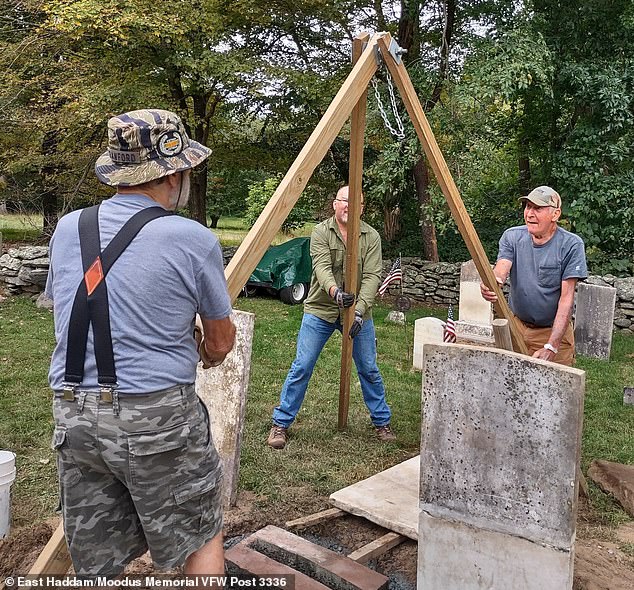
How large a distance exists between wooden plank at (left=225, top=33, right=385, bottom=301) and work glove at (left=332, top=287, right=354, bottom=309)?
4.55 feet

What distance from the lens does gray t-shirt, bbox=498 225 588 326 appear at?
14.0 ft

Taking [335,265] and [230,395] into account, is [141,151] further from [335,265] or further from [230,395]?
[335,265]

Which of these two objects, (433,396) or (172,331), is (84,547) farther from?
(433,396)

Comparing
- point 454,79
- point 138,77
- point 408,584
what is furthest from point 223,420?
point 138,77

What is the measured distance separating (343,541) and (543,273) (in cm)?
215

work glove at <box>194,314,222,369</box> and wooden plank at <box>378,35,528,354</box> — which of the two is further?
wooden plank at <box>378,35,528,354</box>

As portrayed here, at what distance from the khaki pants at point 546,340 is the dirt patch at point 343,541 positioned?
1002 mm

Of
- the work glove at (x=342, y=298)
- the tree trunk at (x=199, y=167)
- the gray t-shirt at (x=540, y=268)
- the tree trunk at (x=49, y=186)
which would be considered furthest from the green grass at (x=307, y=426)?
the tree trunk at (x=199, y=167)

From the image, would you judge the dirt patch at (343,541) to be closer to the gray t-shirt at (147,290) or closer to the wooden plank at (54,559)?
the wooden plank at (54,559)

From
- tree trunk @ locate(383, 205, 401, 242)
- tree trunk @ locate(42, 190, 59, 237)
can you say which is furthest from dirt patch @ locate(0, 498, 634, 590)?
tree trunk @ locate(42, 190, 59, 237)

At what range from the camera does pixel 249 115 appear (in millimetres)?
14000

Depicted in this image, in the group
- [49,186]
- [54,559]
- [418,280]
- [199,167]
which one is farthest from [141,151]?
[49,186]

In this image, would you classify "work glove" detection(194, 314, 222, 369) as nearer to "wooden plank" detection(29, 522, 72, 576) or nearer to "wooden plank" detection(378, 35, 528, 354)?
"wooden plank" detection(29, 522, 72, 576)

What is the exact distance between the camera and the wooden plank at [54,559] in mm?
2484
